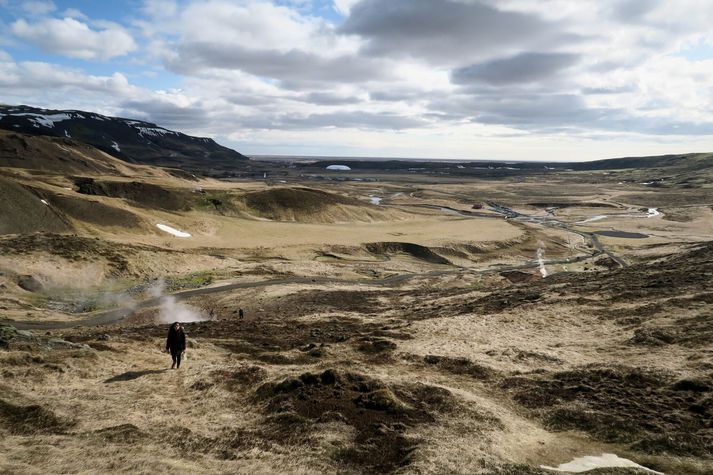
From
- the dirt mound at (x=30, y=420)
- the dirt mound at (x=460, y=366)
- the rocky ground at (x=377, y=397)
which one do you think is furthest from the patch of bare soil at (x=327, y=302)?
the dirt mound at (x=30, y=420)

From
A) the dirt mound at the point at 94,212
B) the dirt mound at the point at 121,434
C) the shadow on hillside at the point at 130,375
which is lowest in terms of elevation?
the shadow on hillside at the point at 130,375

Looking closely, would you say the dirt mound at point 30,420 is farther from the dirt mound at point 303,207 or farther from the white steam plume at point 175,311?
the dirt mound at point 303,207

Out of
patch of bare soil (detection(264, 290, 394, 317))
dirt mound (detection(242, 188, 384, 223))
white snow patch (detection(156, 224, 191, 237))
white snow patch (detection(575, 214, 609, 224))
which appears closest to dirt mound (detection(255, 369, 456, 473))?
patch of bare soil (detection(264, 290, 394, 317))

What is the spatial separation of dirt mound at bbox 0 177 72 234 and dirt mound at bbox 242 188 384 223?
144ft

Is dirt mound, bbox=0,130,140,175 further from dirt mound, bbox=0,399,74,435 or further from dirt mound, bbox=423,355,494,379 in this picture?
dirt mound, bbox=423,355,494,379

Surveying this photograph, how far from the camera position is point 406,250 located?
73.1 metres

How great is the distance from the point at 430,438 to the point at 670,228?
110 m

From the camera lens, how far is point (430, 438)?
13.7m

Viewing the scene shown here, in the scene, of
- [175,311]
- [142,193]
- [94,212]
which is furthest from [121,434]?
[142,193]

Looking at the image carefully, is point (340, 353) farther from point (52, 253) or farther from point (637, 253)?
point (637, 253)

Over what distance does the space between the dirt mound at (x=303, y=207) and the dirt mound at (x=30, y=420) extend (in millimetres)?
83183

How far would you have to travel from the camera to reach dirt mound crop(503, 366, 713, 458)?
13.6 metres

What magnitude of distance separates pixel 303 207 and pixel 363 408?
291 feet

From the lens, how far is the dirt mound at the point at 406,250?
7019 cm
